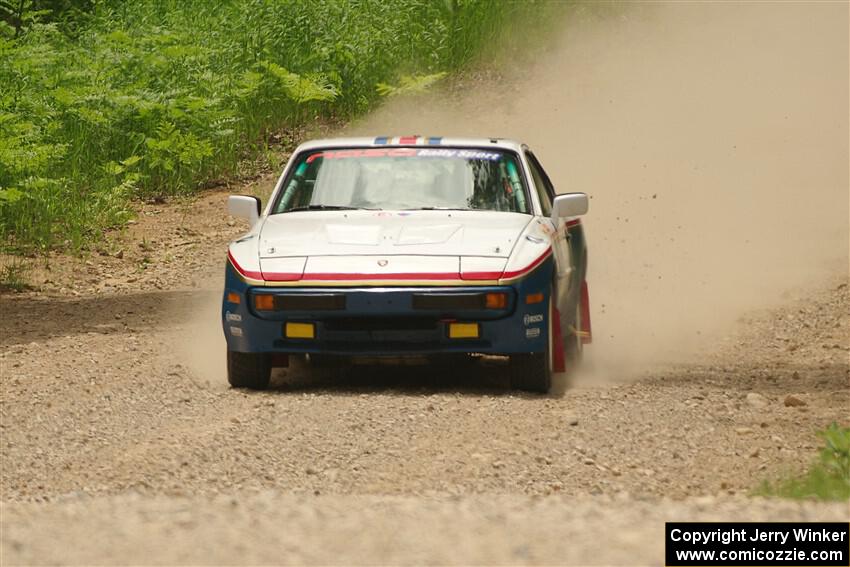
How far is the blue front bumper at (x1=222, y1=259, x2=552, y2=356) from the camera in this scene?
8484 mm

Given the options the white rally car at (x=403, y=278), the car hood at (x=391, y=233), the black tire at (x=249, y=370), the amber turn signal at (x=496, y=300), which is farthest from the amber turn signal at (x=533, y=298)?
the black tire at (x=249, y=370)

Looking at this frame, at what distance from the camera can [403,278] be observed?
8.49m

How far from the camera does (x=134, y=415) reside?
8.12 meters

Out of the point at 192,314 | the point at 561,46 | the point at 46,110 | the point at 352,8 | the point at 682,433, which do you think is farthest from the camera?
the point at 561,46

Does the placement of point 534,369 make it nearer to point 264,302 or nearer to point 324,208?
point 264,302

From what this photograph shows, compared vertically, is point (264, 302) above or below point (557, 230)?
below

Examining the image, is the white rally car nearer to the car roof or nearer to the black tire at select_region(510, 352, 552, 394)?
the black tire at select_region(510, 352, 552, 394)

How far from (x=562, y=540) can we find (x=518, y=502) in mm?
756

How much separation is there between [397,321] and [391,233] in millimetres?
638

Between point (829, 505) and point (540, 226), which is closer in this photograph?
point (829, 505)

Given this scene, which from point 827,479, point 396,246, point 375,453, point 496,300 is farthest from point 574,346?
point 827,479

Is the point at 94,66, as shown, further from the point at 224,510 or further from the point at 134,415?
the point at 224,510

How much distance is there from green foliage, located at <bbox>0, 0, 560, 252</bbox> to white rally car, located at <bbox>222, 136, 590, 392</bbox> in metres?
6.14

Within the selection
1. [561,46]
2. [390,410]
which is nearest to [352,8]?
[561,46]
